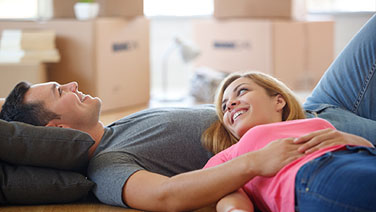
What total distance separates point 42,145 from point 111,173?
20 cm

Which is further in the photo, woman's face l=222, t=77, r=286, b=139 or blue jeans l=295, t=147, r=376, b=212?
woman's face l=222, t=77, r=286, b=139

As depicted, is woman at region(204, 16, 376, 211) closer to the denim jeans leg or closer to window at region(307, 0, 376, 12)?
the denim jeans leg

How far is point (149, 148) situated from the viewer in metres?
1.62

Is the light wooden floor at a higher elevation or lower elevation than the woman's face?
lower

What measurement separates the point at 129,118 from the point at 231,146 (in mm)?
393

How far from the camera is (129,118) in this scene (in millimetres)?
1793

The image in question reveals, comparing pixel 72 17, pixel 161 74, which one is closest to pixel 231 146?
pixel 72 17

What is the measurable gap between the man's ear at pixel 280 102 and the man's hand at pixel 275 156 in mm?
263

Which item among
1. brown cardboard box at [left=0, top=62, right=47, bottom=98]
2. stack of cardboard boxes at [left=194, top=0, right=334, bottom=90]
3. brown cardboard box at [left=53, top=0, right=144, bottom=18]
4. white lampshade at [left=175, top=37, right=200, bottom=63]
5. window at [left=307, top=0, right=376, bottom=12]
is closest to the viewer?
brown cardboard box at [left=0, top=62, right=47, bottom=98]

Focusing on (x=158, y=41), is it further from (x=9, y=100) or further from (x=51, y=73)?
(x=9, y=100)

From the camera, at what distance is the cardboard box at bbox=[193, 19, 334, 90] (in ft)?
13.1

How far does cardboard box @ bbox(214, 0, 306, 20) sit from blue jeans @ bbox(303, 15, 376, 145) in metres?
2.00

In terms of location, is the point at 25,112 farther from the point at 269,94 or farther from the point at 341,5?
the point at 341,5

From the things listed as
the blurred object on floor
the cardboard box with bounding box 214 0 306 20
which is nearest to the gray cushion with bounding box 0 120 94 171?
the blurred object on floor
